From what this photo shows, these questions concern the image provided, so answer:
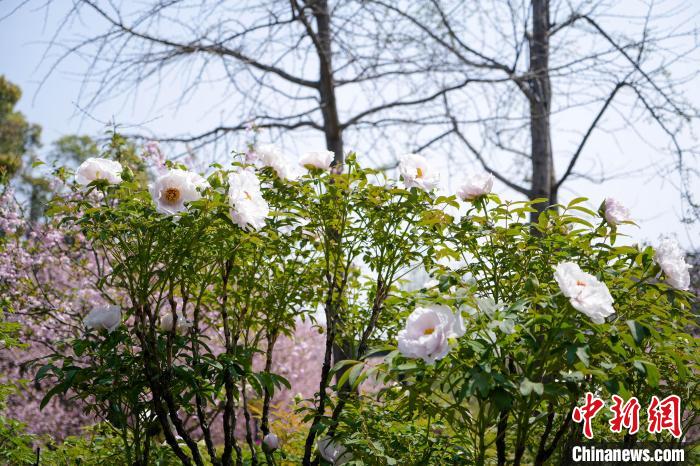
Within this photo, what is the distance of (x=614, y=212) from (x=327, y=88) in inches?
116

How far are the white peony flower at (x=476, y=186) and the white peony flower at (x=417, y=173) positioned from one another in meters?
0.16

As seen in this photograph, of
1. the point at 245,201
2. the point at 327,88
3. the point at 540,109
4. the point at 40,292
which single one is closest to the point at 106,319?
the point at 245,201

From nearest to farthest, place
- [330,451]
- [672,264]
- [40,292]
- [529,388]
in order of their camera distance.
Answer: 1. [529,388]
2. [672,264]
3. [330,451]
4. [40,292]

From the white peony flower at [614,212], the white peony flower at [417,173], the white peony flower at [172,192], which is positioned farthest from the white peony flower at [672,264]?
the white peony flower at [172,192]

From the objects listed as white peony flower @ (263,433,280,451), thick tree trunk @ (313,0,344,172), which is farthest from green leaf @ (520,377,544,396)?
thick tree trunk @ (313,0,344,172)

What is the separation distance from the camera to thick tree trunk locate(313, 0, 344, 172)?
436 centimetres

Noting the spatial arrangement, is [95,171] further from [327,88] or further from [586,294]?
[327,88]

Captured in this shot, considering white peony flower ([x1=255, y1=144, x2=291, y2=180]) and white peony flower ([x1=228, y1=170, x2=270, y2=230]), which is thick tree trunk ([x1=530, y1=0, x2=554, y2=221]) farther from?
white peony flower ([x1=228, y1=170, x2=270, y2=230])

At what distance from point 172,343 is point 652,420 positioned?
1573 millimetres

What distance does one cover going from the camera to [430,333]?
1453 mm

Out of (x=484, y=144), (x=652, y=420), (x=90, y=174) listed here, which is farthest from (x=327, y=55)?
(x=652, y=420)

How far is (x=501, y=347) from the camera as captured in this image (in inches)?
61.7

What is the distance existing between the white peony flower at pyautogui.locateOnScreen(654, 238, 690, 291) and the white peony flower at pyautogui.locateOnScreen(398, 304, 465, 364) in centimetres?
62

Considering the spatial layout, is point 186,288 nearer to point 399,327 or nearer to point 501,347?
point 399,327
